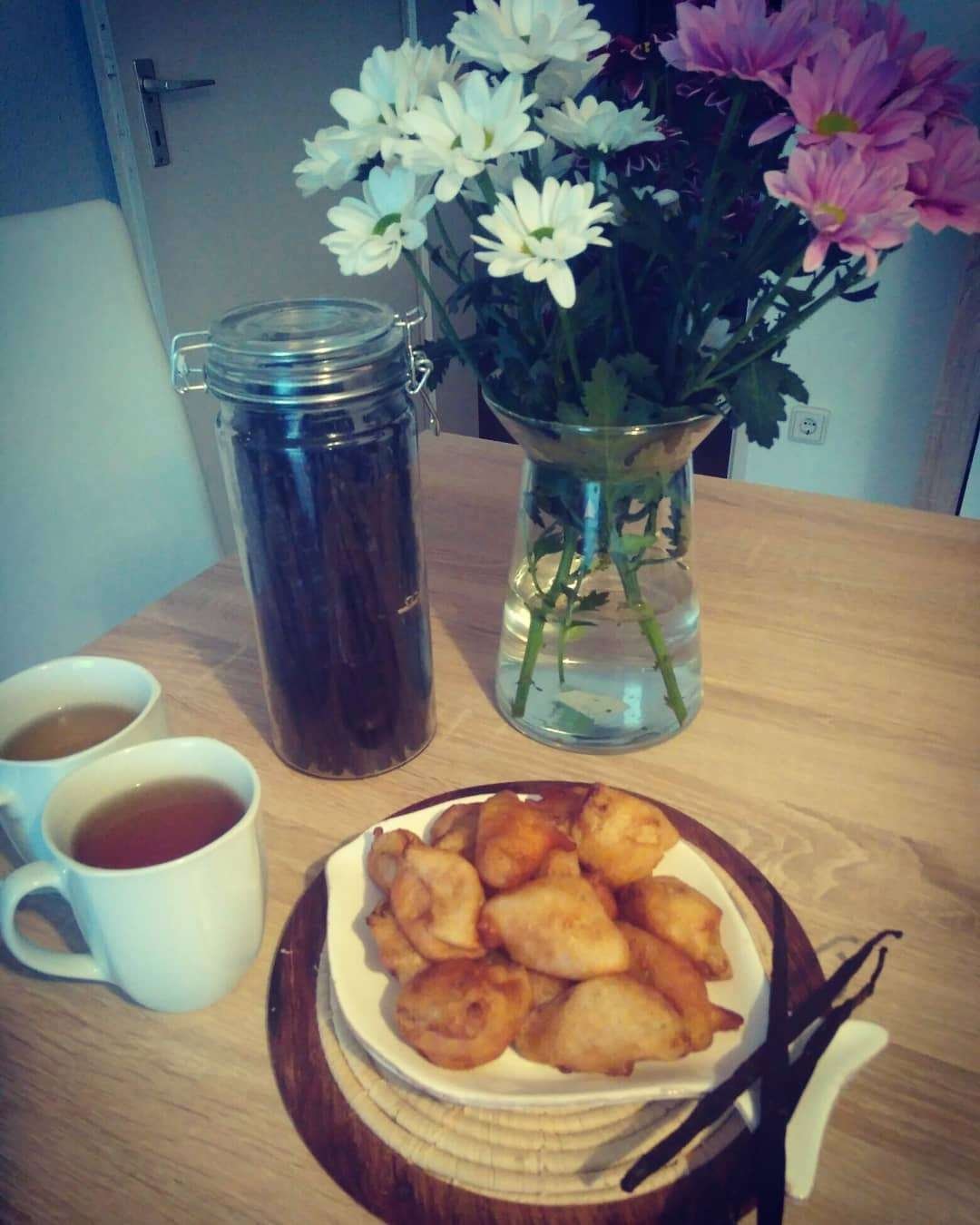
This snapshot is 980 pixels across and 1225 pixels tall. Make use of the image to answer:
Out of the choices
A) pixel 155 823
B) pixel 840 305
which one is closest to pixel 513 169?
pixel 155 823

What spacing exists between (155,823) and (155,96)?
5.55ft

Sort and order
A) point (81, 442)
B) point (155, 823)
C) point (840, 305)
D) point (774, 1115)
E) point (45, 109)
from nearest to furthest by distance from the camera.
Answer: point (774, 1115) → point (155, 823) → point (81, 442) → point (45, 109) → point (840, 305)

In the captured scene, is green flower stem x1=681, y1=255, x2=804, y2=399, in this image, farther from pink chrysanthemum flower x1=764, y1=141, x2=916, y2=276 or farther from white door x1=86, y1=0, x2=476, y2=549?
white door x1=86, y1=0, x2=476, y2=549

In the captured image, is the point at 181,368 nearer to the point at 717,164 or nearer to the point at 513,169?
the point at 513,169

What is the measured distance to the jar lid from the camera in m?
0.51

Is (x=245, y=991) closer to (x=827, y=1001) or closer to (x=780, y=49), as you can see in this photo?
(x=827, y=1001)

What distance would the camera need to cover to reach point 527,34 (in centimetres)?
45

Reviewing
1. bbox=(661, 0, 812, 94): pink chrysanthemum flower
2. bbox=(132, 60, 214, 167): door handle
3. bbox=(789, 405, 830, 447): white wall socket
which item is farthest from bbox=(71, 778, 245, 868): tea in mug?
bbox=(789, 405, 830, 447): white wall socket

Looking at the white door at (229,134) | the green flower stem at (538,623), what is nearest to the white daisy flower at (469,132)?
the green flower stem at (538,623)

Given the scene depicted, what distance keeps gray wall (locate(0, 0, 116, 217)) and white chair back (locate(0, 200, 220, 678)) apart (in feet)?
2.51

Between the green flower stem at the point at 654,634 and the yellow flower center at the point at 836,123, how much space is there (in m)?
0.26

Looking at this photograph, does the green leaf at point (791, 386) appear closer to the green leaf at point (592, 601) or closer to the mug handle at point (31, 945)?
the green leaf at point (592, 601)

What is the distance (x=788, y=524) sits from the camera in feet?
3.18

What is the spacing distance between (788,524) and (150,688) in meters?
0.68
